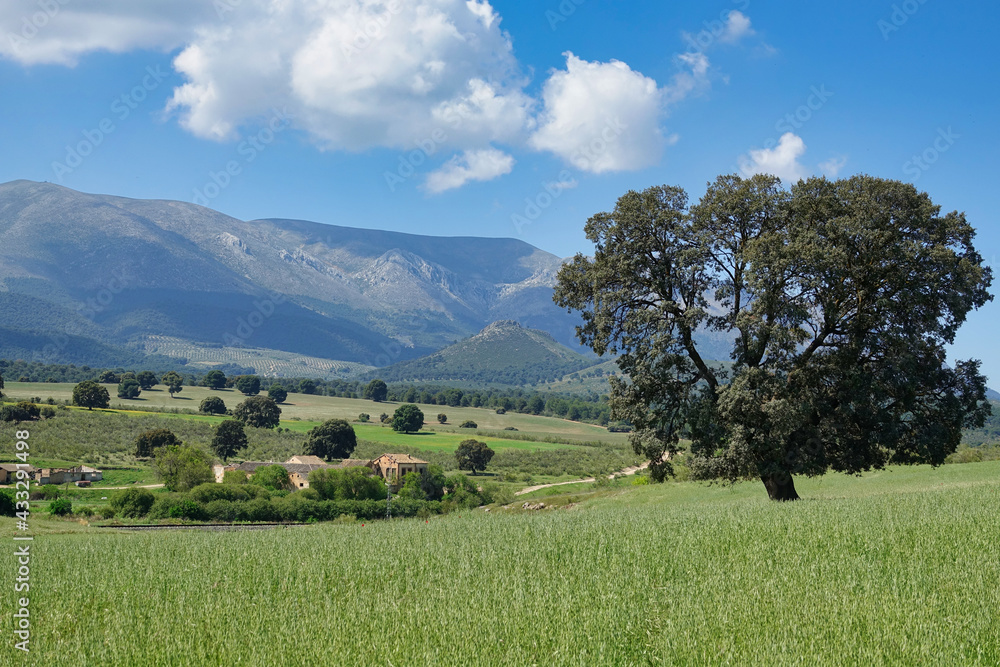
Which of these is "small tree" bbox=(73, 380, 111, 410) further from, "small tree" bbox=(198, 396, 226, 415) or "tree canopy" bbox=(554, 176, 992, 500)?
"tree canopy" bbox=(554, 176, 992, 500)

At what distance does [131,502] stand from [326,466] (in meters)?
29.6

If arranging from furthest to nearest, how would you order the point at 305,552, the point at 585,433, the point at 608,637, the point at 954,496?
the point at 585,433, the point at 954,496, the point at 305,552, the point at 608,637

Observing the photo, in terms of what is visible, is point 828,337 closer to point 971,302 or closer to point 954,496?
point 971,302

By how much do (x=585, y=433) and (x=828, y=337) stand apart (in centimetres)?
15368

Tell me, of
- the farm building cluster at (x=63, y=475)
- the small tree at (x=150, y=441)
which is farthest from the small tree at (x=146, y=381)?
the farm building cluster at (x=63, y=475)

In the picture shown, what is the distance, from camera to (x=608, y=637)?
6.54 meters

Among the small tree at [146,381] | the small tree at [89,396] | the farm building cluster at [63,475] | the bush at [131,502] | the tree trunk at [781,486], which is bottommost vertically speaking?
the bush at [131,502]

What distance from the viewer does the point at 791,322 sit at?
2223 cm

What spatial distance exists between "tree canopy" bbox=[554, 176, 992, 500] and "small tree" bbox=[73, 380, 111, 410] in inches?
5624

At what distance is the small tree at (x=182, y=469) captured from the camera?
267 ft

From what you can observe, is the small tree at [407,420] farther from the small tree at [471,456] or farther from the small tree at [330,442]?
the small tree at [471,456]

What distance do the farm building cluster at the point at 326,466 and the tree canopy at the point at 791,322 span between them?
227 feet

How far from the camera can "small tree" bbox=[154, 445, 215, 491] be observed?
81250mm

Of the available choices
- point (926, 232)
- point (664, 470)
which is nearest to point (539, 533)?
point (664, 470)
